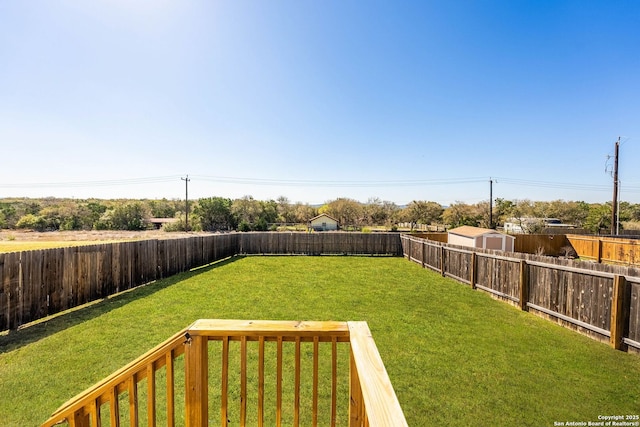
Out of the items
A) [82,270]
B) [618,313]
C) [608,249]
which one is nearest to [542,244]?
[608,249]

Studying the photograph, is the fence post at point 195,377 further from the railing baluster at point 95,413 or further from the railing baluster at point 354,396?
the railing baluster at point 354,396

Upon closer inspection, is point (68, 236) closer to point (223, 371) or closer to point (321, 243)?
point (321, 243)

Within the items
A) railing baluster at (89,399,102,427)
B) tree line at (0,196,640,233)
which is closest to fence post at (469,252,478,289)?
railing baluster at (89,399,102,427)

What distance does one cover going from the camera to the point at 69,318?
5816 mm

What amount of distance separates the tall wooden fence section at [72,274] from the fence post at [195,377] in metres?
6.02

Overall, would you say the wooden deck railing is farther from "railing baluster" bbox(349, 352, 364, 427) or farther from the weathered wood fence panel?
the weathered wood fence panel

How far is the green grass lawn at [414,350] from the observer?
3016 mm

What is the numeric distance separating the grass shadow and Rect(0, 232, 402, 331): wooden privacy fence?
0.18 m

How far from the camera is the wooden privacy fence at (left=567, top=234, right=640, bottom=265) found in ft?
42.9

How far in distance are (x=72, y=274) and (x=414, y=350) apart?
7503 mm

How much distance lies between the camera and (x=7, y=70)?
9.77 metres

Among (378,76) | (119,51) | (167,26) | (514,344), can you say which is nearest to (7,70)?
(119,51)

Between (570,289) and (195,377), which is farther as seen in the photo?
(570,289)

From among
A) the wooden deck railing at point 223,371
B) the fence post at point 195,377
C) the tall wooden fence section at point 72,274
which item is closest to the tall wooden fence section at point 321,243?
the tall wooden fence section at point 72,274
